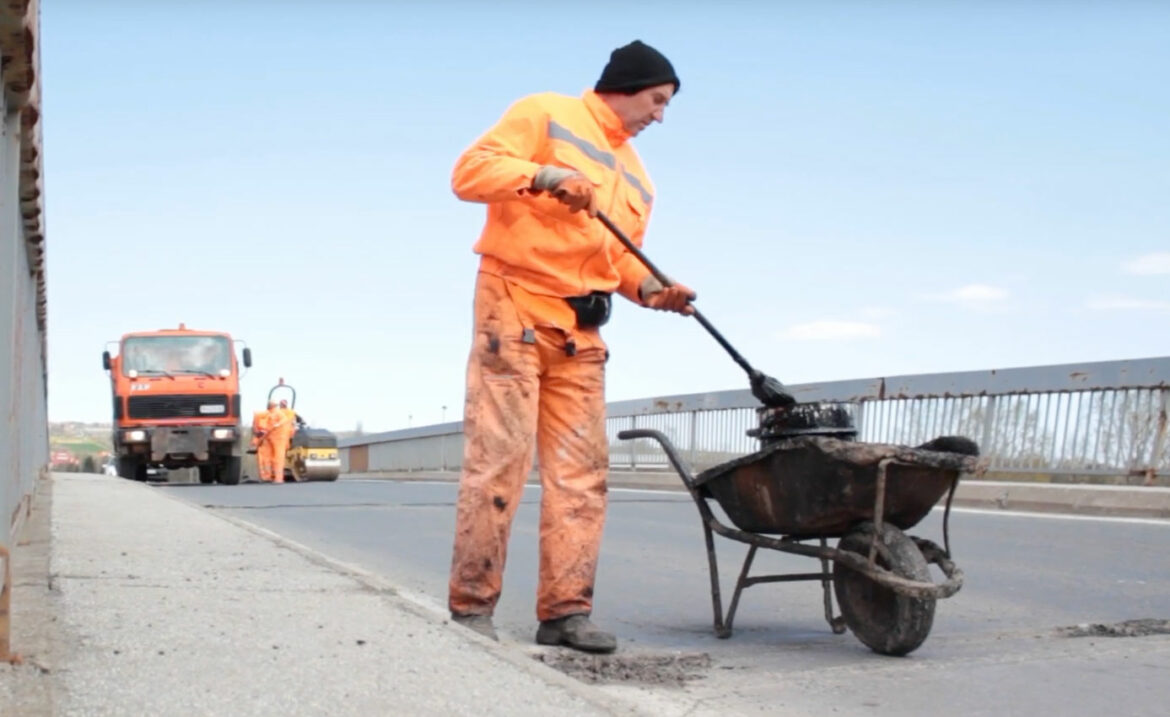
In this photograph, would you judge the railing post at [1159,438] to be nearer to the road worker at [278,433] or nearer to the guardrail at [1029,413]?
the guardrail at [1029,413]

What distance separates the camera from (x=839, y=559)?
Result: 17.4 feet

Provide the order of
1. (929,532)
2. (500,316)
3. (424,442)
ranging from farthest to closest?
1. (424,442)
2. (929,532)
3. (500,316)

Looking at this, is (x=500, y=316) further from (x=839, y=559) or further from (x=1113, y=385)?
(x=1113, y=385)

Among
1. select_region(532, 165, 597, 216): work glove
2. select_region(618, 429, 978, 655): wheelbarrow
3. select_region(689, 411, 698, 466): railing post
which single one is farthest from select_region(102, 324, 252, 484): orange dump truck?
select_region(532, 165, 597, 216): work glove

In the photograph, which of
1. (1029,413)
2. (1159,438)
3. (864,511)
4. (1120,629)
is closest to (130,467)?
(1029,413)

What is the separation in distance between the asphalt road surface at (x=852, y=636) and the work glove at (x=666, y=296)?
1243mm

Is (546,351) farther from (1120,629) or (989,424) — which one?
(989,424)

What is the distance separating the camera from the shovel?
5430mm

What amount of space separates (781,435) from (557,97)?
1.44m

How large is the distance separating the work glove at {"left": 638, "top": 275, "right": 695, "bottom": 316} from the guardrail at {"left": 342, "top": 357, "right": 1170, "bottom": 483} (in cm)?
591

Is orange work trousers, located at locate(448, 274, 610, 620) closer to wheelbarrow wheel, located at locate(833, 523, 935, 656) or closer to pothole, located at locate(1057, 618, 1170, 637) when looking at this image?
wheelbarrow wheel, located at locate(833, 523, 935, 656)

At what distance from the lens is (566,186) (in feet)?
16.6

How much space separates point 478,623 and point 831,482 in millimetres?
1289

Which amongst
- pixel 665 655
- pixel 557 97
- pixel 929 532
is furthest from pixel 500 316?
pixel 929 532
